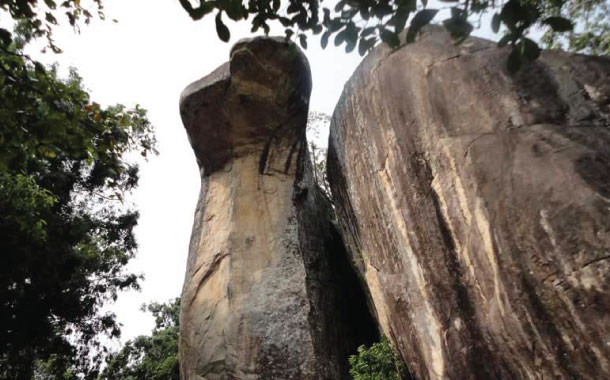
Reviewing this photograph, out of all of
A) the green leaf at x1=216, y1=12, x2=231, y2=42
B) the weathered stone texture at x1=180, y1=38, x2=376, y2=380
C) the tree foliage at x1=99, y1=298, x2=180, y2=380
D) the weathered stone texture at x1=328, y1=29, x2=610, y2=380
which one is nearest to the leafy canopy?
the green leaf at x1=216, y1=12, x2=231, y2=42

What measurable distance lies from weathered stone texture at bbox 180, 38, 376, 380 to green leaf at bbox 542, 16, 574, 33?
5.24 meters

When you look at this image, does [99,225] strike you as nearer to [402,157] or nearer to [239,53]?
[239,53]

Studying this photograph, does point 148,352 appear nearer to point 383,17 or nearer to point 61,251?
point 61,251

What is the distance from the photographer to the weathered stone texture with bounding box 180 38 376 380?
6.12m

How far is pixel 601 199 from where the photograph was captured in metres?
2.79

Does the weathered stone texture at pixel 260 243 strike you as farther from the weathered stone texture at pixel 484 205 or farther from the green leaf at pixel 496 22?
the green leaf at pixel 496 22

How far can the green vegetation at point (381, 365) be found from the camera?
16.8 ft

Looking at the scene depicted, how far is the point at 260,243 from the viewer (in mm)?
7168

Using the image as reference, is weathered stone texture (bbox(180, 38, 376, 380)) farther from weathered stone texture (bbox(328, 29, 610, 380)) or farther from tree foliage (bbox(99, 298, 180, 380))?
tree foliage (bbox(99, 298, 180, 380))

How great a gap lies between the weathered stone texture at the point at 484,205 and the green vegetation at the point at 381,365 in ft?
1.20

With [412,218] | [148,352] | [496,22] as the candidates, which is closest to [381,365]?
[412,218]

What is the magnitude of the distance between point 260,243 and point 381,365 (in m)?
2.97

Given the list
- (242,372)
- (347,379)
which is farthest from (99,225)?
(347,379)

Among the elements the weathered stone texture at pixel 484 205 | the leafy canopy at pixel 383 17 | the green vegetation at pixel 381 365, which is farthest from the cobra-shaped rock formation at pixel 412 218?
the leafy canopy at pixel 383 17
